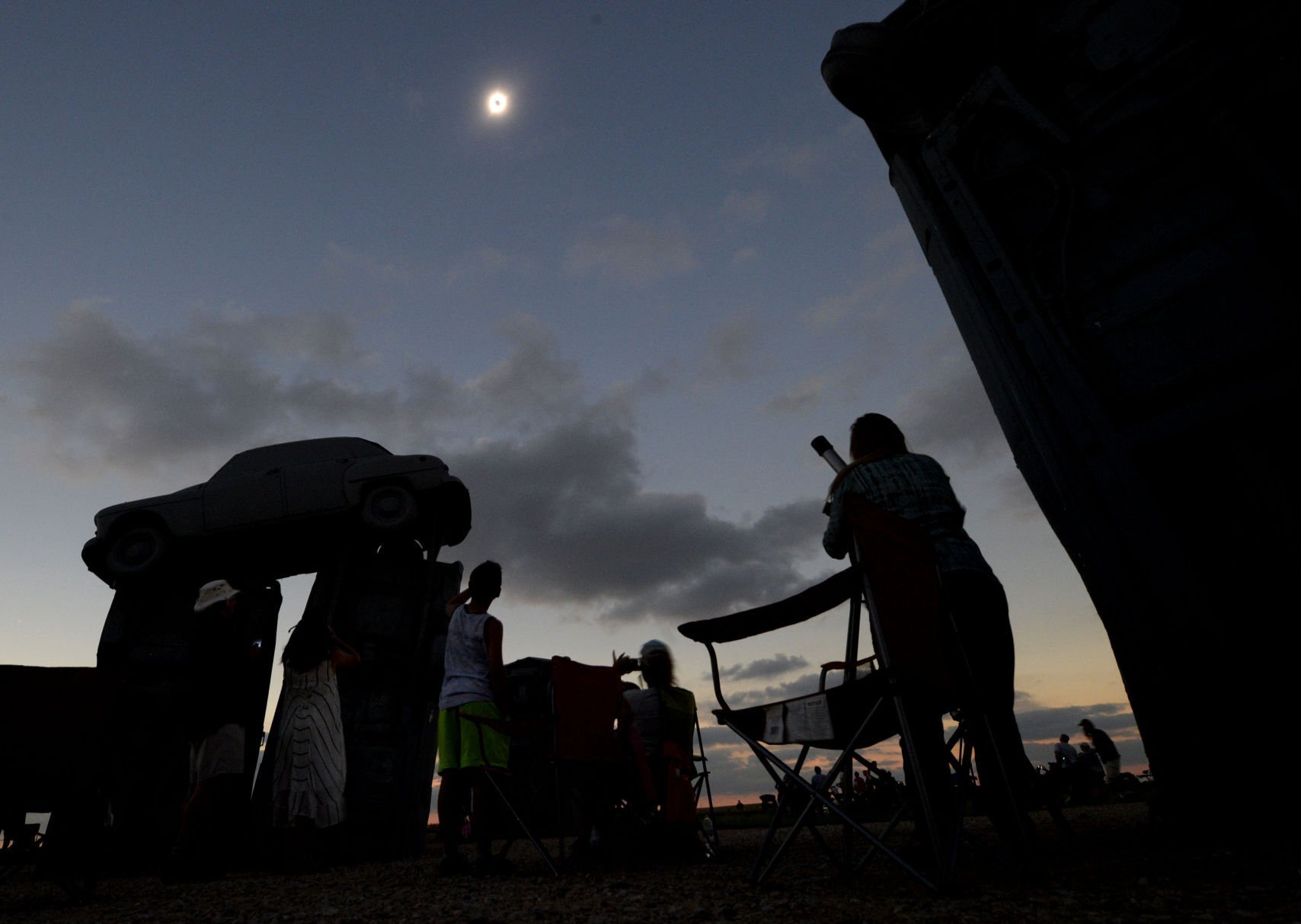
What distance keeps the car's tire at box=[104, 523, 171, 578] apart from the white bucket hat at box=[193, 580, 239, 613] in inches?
143

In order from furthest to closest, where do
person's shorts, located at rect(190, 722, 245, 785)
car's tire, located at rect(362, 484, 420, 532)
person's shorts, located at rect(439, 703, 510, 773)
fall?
car's tire, located at rect(362, 484, 420, 532), person's shorts, located at rect(190, 722, 245, 785), person's shorts, located at rect(439, 703, 510, 773)

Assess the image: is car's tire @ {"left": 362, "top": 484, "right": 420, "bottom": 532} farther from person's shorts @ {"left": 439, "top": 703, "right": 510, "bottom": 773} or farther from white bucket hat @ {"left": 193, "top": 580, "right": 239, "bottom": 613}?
person's shorts @ {"left": 439, "top": 703, "right": 510, "bottom": 773}

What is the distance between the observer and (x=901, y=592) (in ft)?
6.82

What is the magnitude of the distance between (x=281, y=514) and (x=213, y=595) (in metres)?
3.38

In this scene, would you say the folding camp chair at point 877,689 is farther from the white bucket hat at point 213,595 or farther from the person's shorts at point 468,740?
the white bucket hat at point 213,595

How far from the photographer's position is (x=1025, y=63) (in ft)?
13.5

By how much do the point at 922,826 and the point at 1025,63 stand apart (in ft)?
14.1

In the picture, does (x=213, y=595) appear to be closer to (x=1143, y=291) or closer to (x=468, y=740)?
(x=468, y=740)

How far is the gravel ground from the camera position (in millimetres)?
1774

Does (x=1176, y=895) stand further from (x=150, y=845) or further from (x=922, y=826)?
(x=150, y=845)

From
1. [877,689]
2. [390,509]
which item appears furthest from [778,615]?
[390,509]

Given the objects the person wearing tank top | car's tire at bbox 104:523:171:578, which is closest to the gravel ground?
the person wearing tank top

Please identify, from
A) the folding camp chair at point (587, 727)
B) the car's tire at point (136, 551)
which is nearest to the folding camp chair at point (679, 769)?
the folding camp chair at point (587, 727)

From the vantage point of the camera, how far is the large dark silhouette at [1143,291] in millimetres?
2895
